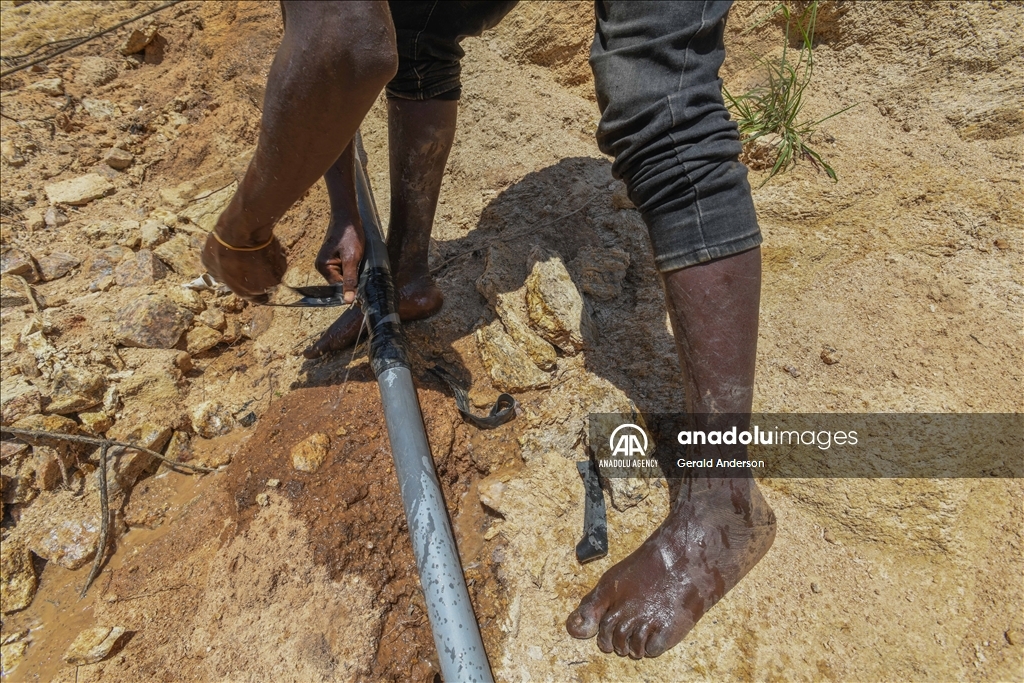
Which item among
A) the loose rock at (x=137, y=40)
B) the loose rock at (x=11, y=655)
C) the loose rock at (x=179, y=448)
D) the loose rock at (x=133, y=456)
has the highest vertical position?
the loose rock at (x=137, y=40)

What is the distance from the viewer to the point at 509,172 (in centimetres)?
201

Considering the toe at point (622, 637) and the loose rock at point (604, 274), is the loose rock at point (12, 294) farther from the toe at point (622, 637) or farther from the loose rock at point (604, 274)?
the toe at point (622, 637)

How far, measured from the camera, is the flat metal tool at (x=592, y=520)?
117cm

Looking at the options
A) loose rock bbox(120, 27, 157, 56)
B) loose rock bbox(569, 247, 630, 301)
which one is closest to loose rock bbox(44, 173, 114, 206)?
loose rock bbox(120, 27, 157, 56)

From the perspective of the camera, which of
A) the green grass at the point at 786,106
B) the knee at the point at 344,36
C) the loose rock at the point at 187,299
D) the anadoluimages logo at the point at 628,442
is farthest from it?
the loose rock at the point at 187,299

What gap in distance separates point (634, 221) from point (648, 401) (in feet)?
2.08

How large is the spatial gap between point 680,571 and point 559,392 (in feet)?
1.76

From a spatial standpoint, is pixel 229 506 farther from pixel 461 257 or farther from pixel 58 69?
pixel 58 69

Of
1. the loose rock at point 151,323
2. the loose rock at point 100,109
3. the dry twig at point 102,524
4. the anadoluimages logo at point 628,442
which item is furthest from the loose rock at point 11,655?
the loose rock at point 100,109

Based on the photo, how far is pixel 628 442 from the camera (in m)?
1.30

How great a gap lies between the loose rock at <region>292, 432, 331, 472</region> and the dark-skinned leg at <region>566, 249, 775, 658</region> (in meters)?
0.72

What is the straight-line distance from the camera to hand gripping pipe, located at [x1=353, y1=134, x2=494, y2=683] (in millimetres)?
1027

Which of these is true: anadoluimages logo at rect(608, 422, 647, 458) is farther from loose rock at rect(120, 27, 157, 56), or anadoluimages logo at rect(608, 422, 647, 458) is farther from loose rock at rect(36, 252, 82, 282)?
loose rock at rect(120, 27, 157, 56)

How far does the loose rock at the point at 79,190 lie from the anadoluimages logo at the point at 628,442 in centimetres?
235
